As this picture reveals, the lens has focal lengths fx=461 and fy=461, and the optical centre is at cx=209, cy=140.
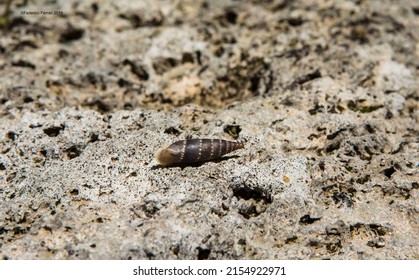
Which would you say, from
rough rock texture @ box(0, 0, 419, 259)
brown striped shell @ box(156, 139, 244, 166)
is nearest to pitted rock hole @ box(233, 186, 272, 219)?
rough rock texture @ box(0, 0, 419, 259)

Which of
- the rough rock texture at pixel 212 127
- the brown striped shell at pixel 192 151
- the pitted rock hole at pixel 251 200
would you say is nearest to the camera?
the rough rock texture at pixel 212 127

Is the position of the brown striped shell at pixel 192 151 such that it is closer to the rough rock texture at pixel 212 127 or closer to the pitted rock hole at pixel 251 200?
the rough rock texture at pixel 212 127

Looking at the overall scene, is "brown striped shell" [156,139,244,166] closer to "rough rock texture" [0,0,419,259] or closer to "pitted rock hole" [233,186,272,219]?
"rough rock texture" [0,0,419,259]

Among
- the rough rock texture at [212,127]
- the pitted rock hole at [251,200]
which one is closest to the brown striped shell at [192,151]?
the rough rock texture at [212,127]

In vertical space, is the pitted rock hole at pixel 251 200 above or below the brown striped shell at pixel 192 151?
below

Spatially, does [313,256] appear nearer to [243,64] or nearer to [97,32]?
[243,64]

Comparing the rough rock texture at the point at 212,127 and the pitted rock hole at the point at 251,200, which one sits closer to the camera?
the rough rock texture at the point at 212,127
